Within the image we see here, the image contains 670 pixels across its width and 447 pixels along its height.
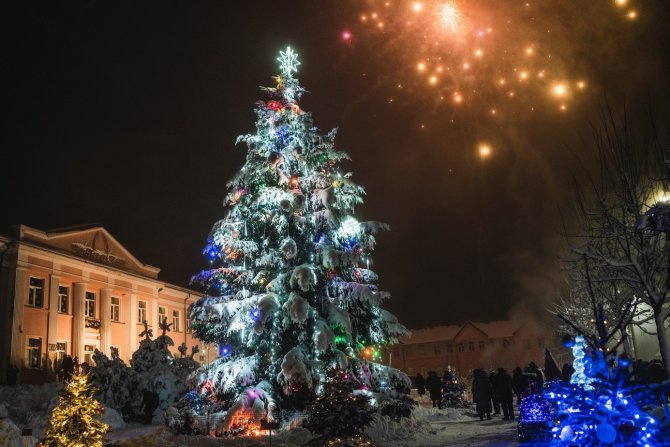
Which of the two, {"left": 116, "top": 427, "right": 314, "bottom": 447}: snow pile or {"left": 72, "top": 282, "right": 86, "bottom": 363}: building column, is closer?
{"left": 116, "top": 427, "right": 314, "bottom": 447}: snow pile

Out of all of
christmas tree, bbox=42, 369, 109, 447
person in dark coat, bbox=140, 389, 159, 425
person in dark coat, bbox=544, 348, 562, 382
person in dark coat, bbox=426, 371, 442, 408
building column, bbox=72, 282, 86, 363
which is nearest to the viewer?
christmas tree, bbox=42, 369, 109, 447

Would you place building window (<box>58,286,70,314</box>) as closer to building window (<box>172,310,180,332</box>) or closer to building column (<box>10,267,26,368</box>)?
building column (<box>10,267,26,368</box>)

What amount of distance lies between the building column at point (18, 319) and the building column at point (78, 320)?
158 inches

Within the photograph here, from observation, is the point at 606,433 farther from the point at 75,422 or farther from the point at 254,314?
the point at 254,314

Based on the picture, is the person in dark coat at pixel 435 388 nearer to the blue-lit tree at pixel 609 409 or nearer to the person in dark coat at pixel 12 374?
the blue-lit tree at pixel 609 409

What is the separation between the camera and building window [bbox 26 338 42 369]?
104 ft

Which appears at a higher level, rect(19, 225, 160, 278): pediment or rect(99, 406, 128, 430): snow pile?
rect(19, 225, 160, 278): pediment

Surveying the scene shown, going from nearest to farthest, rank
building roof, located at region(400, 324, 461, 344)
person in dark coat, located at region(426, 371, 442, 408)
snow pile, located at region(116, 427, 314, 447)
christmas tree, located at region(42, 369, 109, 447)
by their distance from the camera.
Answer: christmas tree, located at region(42, 369, 109, 447)
snow pile, located at region(116, 427, 314, 447)
person in dark coat, located at region(426, 371, 442, 408)
building roof, located at region(400, 324, 461, 344)

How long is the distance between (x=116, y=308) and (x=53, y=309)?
266 inches

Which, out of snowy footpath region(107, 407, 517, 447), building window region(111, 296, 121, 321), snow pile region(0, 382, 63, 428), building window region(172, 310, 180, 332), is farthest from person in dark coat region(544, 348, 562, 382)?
building window region(172, 310, 180, 332)

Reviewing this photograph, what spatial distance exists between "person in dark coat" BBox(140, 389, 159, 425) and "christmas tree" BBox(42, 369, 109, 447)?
11.8 meters

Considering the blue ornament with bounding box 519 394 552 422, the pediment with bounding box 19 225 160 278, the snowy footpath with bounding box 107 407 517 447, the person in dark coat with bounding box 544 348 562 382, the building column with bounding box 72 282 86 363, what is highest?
the pediment with bounding box 19 225 160 278

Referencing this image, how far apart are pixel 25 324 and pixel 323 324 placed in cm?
2452

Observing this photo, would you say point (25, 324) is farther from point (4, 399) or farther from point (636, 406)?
point (636, 406)
